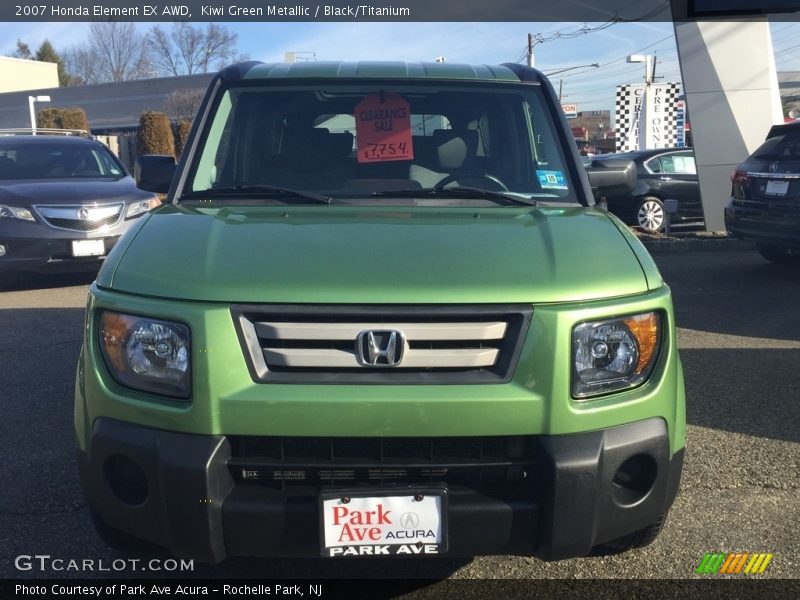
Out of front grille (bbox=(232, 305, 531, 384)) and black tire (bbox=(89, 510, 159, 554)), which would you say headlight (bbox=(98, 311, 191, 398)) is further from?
black tire (bbox=(89, 510, 159, 554))

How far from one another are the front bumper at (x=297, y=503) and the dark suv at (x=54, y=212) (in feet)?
20.7

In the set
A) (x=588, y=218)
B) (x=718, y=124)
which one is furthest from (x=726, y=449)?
(x=718, y=124)

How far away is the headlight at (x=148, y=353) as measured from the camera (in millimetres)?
2363

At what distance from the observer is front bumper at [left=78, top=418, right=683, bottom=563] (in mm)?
2260

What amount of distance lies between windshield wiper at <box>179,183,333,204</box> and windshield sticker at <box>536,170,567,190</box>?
922 millimetres

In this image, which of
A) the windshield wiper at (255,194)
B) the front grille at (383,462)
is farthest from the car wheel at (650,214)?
the front grille at (383,462)

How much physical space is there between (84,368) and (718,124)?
37.6ft

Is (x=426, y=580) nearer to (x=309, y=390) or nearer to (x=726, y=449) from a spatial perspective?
(x=309, y=390)

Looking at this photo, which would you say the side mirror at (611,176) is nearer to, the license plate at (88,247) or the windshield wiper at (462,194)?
the windshield wiper at (462,194)

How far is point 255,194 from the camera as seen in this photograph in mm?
3240

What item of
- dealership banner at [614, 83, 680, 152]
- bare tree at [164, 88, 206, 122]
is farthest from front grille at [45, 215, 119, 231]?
bare tree at [164, 88, 206, 122]

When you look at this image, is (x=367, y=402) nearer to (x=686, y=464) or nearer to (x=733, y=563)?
(x=733, y=563)

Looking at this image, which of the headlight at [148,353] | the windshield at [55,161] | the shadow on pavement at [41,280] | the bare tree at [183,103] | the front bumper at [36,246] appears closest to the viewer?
the headlight at [148,353]

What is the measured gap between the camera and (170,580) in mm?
2895
